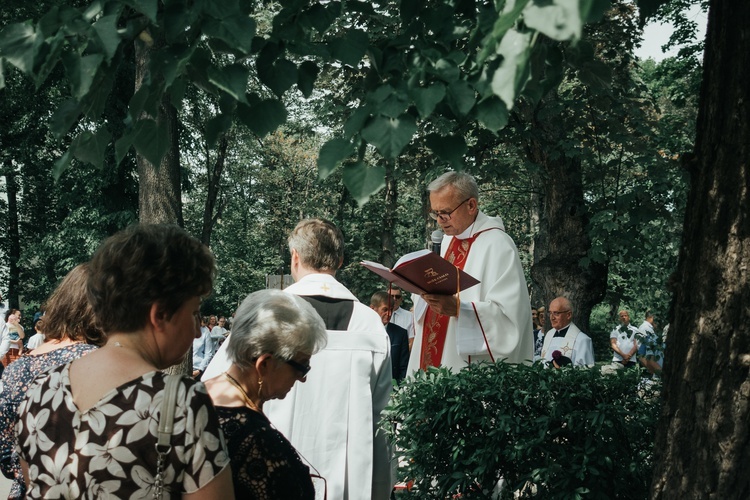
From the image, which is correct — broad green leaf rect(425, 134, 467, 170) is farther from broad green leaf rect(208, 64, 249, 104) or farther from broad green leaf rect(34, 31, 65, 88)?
broad green leaf rect(34, 31, 65, 88)

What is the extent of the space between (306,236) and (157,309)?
7.18 feet

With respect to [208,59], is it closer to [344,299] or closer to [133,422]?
[133,422]

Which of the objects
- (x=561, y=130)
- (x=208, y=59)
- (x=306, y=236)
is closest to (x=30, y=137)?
(x=561, y=130)

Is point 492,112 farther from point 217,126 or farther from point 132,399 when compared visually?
point 132,399

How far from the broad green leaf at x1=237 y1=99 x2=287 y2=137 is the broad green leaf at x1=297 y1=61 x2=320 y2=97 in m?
0.22

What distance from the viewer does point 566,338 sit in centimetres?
902

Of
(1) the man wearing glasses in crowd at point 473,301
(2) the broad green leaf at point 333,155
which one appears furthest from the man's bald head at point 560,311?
(2) the broad green leaf at point 333,155

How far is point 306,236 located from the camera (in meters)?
4.38

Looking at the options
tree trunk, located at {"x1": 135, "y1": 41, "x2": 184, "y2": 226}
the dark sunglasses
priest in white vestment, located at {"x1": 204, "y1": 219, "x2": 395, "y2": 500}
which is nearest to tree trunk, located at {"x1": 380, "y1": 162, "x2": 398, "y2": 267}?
tree trunk, located at {"x1": 135, "y1": 41, "x2": 184, "y2": 226}

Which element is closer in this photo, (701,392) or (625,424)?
(701,392)

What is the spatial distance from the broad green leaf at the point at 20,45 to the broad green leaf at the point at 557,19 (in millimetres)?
1228

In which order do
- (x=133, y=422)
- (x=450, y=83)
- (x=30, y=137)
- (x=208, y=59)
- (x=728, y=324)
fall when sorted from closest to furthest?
(x=133, y=422), (x=450, y=83), (x=208, y=59), (x=728, y=324), (x=30, y=137)

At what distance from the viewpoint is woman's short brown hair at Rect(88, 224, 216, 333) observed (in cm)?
219

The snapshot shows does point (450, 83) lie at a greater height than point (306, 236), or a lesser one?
greater
